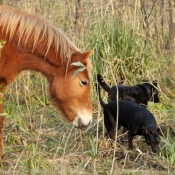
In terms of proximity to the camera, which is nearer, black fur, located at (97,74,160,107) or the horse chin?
the horse chin

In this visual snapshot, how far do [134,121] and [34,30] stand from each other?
4.70 feet

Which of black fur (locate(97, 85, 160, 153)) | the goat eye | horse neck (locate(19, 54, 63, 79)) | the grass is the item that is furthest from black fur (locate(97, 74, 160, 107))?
horse neck (locate(19, 54, 63, 79))

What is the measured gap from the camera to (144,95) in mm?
5906

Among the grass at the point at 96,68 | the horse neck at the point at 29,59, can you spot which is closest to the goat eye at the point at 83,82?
the horse neck at the point at 29,59

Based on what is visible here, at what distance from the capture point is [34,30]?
422 centimetres

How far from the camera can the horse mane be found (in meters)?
4.13

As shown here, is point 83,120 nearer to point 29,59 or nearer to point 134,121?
point 134,121

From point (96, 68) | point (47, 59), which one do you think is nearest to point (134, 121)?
point (47, 59)

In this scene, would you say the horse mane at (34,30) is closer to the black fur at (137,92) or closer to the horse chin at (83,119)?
the horse chin at (83,119)

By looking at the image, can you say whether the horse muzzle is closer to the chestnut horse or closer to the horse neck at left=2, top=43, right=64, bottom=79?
the chestnut horse

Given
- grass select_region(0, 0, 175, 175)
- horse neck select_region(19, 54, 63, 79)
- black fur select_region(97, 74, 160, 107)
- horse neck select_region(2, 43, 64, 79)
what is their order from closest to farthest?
horse neck select_region(2, 43, 64, 79)
horse neck select_region(19, 54, 63, 79)
grass select_region(0, 0, 175, 175)
black fur select_region(97, 74, 160, 107)

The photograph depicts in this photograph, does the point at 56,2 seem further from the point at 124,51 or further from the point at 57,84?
the point at 57,84

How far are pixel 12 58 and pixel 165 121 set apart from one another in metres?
2.14

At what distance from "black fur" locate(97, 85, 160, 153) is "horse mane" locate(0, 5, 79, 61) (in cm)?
92
